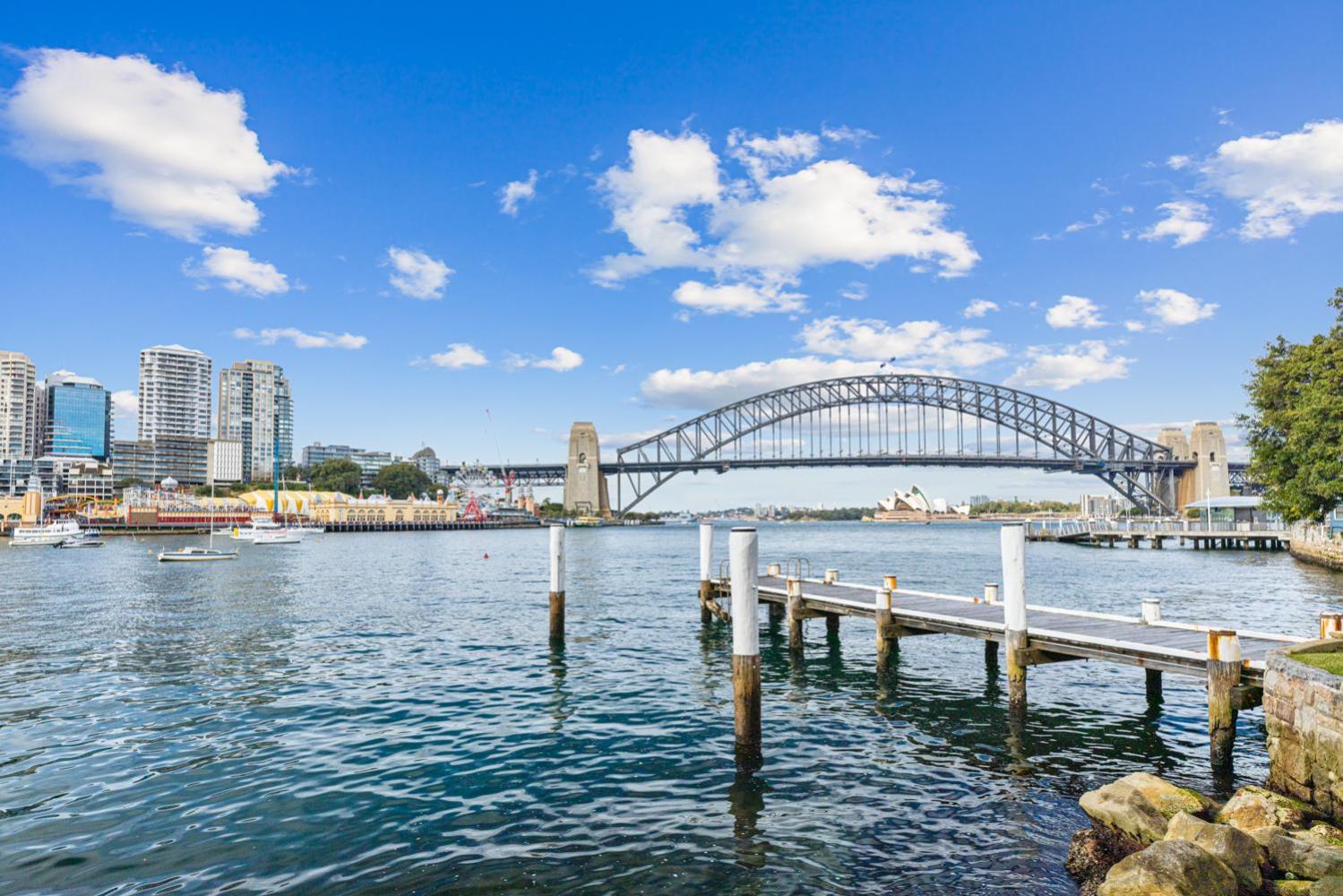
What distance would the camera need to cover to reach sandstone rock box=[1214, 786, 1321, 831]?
9062mm

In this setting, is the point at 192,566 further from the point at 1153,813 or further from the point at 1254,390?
the point at 1254,390

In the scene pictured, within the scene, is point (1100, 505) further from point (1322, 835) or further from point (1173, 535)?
point (1322, 835)

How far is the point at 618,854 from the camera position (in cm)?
936

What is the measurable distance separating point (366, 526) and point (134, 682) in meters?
155

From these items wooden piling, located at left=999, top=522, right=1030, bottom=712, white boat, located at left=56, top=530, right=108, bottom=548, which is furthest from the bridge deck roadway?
white boat, located at left=56, top=530, right=108, bottom=548

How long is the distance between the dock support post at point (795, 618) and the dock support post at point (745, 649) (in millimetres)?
10579

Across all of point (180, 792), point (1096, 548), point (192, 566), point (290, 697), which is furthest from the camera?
point (1096, 548)

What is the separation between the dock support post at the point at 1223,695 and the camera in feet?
39.5

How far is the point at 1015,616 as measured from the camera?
15977mm

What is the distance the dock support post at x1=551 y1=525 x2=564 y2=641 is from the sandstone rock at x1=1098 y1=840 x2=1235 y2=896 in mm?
17295

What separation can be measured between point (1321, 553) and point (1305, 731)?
169 ft

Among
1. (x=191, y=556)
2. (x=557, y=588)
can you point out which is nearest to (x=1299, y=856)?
(x=557, y=588)

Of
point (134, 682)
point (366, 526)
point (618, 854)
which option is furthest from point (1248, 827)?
point (366, 526)

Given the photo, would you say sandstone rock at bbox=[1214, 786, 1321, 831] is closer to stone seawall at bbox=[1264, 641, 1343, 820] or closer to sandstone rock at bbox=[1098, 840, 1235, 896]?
stone seawall at bbox=[1264, 641, 1343, 820]
